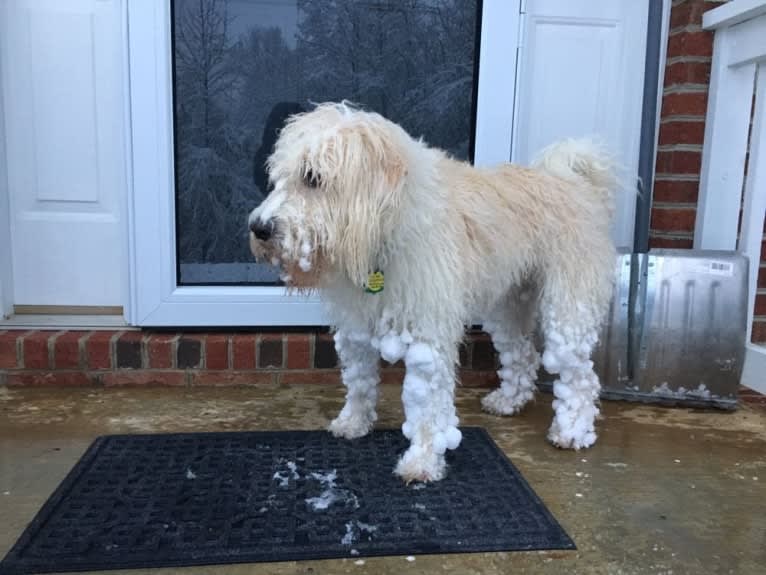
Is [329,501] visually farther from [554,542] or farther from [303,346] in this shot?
[303,346]

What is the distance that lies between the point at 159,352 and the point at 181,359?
0.11 m

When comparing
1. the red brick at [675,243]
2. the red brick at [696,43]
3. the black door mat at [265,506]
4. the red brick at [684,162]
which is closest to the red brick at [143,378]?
the black door mat at [265,506]

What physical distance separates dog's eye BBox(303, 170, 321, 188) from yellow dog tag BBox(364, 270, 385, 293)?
0.36 m

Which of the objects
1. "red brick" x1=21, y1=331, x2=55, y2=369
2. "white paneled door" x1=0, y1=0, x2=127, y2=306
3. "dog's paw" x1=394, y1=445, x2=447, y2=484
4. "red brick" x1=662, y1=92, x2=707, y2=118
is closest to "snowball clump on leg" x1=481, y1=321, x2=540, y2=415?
"dog's paw" x1=394, y1=445, x2=447, y2=484

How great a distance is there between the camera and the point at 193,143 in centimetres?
340

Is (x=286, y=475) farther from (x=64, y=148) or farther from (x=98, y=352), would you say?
(x=64, y=148)

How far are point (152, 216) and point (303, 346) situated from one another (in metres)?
0.99

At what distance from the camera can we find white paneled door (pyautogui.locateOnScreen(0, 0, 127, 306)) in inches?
128

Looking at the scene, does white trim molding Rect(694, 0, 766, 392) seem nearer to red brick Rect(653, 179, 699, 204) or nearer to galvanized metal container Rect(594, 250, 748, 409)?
red brick Rect(653, 179, 699, 204)

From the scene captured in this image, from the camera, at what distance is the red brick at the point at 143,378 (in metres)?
3.31

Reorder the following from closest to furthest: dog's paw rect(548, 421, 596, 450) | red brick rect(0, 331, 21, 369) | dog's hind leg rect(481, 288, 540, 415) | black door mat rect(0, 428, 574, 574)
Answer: black door mat rect(0, 428, 574, 574), dog's paw rect(548, 421, 596, 450), dog's hind leg rect(481, 288, 540, 415), red brick rect(0, 331, 21, 369)

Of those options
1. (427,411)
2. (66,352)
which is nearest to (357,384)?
(427,411)

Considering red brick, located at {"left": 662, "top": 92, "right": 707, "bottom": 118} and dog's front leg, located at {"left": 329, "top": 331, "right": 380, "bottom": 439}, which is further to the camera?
red brick, located at {"left": 662, "top": 92, "right": 707, "bottom": 118}

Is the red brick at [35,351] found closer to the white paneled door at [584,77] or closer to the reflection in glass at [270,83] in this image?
the reflection in glass at [270,83]
